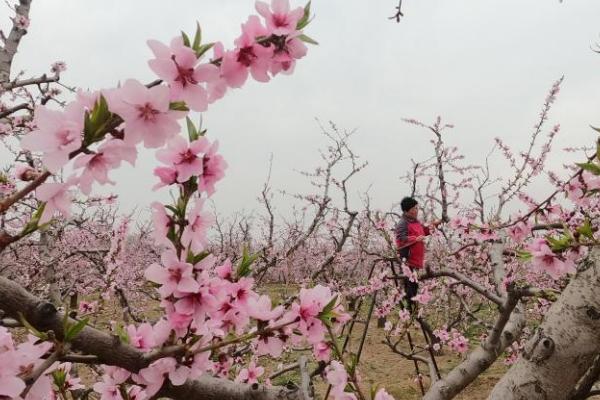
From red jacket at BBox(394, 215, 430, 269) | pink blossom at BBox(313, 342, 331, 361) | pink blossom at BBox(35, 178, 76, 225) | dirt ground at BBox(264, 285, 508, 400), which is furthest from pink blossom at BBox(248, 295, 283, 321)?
red jacket at BBox(394, 215, 430, 269)

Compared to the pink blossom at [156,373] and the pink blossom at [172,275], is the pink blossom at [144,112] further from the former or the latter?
the pink blossom at [156,373]

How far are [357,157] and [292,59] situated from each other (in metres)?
10.3

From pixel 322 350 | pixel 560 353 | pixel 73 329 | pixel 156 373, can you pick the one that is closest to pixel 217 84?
pixel 73 329

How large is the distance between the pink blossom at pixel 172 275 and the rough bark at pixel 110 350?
5.9 inches

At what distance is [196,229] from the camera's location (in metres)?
1.00

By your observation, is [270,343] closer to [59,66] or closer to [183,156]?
[183,156]

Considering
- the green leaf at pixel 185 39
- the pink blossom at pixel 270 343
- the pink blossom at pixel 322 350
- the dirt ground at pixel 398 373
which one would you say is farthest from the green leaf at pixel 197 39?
the dirt ground at pixel 398 373

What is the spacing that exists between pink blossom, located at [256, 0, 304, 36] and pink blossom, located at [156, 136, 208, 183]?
12.0 inches

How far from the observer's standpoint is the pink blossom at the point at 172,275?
37.5 inches

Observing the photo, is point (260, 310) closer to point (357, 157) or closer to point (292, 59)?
point (292, 59)

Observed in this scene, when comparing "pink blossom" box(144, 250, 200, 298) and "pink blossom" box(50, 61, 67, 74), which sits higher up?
"pink blossom" box(50, 61, 67, 74)

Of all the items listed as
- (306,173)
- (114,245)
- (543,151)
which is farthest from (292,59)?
(306,173)

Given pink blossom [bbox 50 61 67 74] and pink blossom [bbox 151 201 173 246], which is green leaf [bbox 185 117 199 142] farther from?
pink blossom [bbox 50 61 67 74]

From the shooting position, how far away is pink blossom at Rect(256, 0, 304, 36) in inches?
35.0
